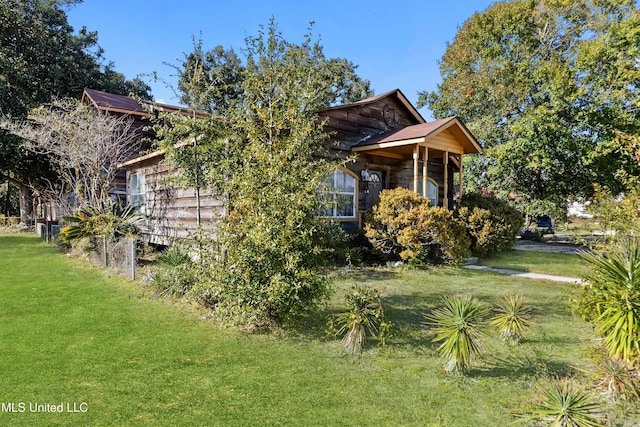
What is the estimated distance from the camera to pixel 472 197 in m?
12.0

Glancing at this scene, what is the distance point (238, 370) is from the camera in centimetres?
375

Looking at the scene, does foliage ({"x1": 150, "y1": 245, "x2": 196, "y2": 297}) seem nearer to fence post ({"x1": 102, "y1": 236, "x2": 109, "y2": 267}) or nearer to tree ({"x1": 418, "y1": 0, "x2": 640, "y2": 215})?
fence post ({"x1": 102, "y1": 236, "x2": 109, "y2": 267})

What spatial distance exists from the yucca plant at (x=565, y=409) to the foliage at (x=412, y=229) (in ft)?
20.9

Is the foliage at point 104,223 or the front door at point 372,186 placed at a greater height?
the front door at point 372,186

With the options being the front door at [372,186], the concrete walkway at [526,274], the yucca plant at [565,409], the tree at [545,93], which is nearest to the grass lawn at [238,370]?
the yucca plant at [565,409]

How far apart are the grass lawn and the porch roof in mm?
5838

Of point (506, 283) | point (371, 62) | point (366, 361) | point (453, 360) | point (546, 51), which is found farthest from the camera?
point (546, 51)

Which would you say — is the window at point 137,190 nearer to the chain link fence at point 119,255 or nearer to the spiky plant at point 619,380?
the chain link fence at point 119,255

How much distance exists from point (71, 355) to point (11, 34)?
2461 cm

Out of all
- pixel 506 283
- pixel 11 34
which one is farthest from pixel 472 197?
pixel 11 34

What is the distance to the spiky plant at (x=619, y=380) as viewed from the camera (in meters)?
3.07

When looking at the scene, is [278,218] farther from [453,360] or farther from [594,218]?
[594,218]

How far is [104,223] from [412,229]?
799 cm

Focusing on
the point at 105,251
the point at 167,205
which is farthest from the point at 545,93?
the point at 105,251
